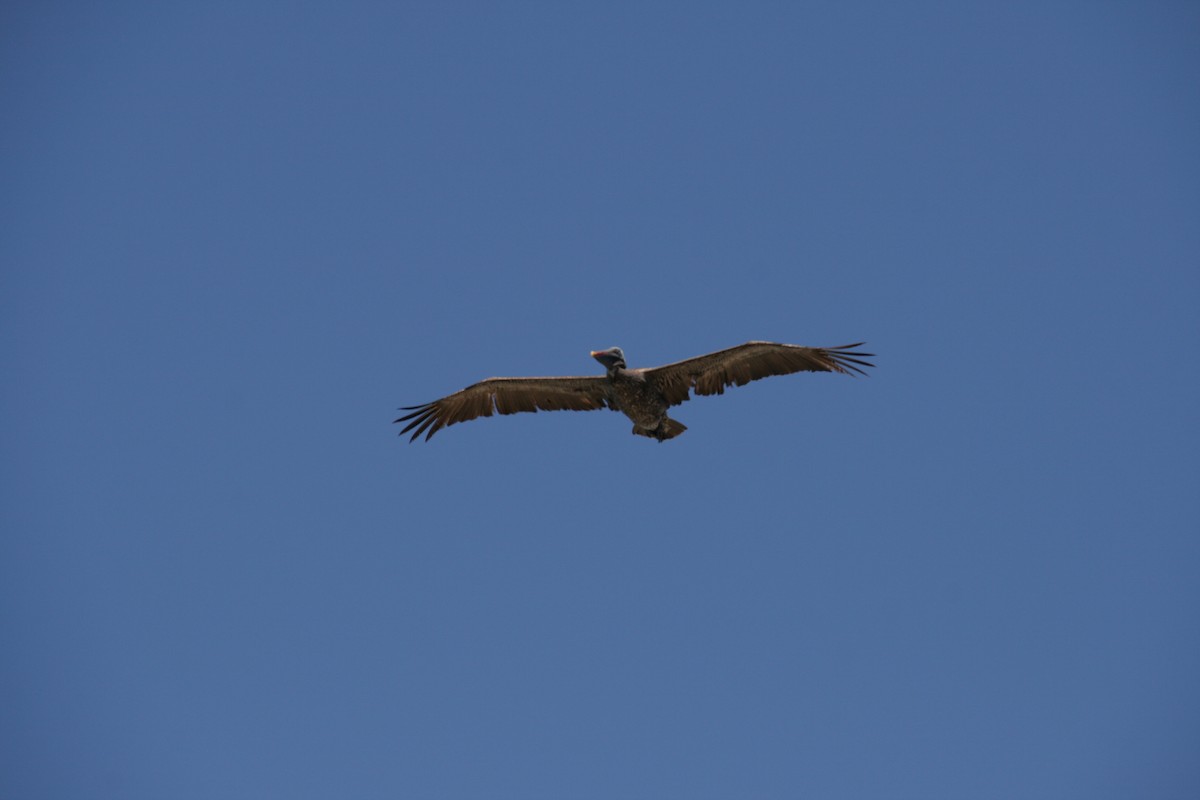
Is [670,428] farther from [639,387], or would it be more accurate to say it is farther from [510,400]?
[510,400]

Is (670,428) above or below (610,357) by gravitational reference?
below

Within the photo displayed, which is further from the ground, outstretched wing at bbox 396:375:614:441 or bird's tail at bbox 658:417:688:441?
outstretched wing at bbox 396:375:614:441

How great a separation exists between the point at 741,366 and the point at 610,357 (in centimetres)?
278

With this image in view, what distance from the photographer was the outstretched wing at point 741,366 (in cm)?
2225

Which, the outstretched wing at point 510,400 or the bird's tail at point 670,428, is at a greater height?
the outstretched wing at point 510,400

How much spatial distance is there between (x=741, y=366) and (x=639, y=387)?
7.19ft

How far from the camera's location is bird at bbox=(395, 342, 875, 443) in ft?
73.5

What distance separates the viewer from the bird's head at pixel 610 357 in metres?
23.1

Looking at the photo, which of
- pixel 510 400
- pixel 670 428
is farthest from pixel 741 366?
pixel 510 400

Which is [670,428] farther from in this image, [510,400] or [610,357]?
[510,400]

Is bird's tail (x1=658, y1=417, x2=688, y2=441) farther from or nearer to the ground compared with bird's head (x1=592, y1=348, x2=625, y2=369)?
nearer to the ground

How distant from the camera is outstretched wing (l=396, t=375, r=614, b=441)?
23.9 meters

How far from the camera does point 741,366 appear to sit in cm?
2273

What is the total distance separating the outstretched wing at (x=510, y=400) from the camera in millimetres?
23859
